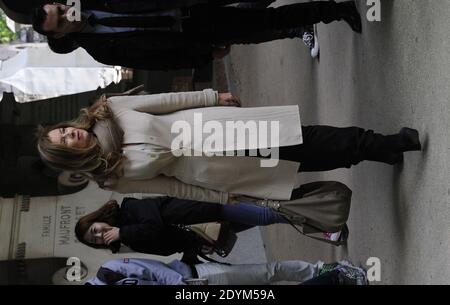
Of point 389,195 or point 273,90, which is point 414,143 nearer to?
point 389,195

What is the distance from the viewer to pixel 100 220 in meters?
4.18

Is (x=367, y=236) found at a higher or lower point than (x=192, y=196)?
lower

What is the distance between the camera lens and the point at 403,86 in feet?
12.1

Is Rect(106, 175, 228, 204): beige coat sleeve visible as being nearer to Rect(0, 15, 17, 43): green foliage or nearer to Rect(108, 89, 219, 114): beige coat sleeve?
Rect(108, 89, 219, 114): beige coat sleeve

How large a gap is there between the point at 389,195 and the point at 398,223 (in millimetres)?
237

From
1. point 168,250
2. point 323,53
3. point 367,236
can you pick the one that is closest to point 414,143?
point 367,236

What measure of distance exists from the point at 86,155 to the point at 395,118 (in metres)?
1.90

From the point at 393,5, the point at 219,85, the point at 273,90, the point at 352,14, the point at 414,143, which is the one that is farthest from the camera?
the point at 219,85

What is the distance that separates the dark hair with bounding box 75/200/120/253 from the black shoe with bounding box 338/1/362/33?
2135mm

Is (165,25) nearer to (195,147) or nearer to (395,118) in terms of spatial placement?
(195,147)

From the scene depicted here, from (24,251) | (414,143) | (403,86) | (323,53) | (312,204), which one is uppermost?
(323,53)

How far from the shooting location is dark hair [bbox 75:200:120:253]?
4.14 metres

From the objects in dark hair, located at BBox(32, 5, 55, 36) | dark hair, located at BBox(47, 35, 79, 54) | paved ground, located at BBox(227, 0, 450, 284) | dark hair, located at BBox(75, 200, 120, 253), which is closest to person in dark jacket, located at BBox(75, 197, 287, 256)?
dark hair, located at BBox(75, 200, 120, 253)

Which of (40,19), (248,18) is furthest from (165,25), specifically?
(40,19)
